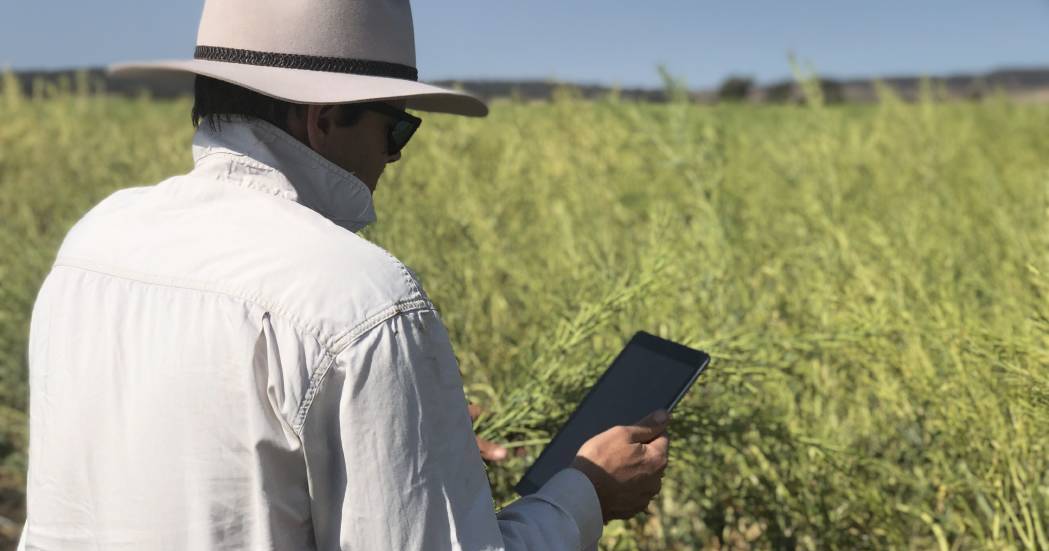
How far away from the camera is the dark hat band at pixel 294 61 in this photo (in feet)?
3.79

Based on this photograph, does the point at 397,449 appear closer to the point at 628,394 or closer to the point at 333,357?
the point at 333,357

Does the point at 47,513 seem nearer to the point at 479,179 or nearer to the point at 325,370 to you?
the point at 325,370

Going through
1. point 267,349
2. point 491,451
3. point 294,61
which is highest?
point 294,61

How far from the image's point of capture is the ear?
1.15 m

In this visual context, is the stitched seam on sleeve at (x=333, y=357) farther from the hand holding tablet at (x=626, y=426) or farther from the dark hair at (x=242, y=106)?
the hand holding tablet at (x=626, y=426)

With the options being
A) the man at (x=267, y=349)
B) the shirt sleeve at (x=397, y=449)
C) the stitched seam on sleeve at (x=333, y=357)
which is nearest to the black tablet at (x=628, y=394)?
the man at (x=267, y=349)

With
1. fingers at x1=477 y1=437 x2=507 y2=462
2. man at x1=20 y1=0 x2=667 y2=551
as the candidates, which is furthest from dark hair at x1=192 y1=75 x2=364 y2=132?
fingers at x1=477 y1=437 x2=507 y2=462

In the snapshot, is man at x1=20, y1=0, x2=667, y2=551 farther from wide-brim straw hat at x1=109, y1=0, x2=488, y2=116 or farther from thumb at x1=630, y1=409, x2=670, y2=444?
thumb at x1=630, y1=409, x2=670, y2=444

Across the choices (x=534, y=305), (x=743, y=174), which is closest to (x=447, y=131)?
(x=743, y=174)

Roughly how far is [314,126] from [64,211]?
479cm

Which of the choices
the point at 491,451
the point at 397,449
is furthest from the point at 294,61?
the point at 491,451

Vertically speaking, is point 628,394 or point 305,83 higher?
point 305,83

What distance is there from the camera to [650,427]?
1.40m

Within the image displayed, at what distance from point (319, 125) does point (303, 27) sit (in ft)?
0.36
